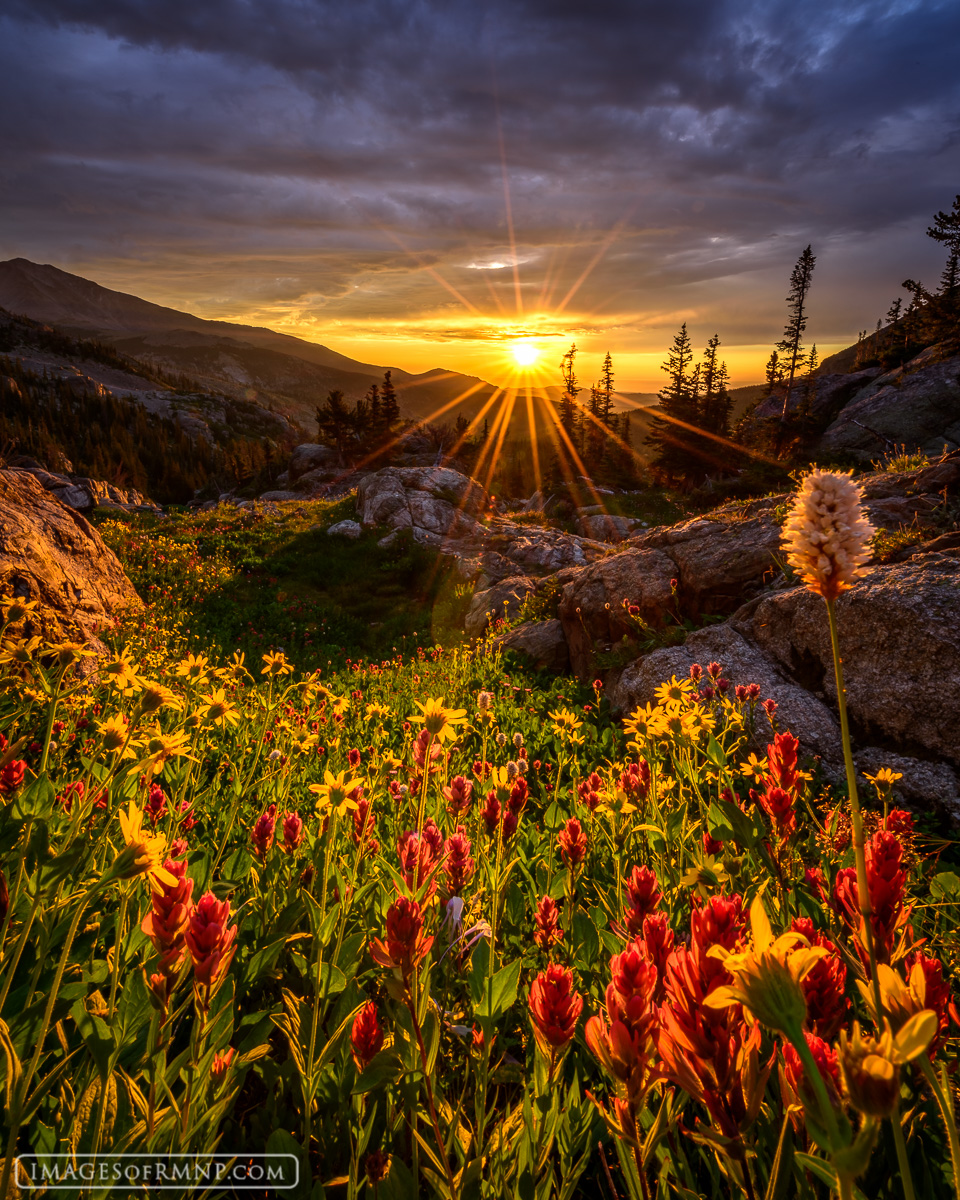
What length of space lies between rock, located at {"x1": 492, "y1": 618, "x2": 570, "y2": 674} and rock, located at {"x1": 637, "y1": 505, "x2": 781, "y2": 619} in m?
2.32

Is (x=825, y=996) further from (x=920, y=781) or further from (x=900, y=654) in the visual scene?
(x=900, y=654)

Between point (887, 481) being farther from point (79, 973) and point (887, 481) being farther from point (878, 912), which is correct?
point (79, 973)

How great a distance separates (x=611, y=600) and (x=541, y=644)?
63.1 inches

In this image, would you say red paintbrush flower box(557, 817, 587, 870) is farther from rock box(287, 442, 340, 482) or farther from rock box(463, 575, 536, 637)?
rock box(287, 442, 340, 482)

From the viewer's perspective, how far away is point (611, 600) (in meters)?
9.15

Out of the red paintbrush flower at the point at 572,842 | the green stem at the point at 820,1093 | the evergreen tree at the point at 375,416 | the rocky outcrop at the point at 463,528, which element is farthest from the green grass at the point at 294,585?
the evergreen tree at the point at 375,416

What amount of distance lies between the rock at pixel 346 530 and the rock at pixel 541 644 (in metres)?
12.1

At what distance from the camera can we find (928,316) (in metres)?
41.1

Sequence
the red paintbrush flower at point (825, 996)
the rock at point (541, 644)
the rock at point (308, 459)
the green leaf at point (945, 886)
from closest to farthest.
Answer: the red paintbrush flower at point (825, 996)
the green leaf at point (945, 886)
the rock at point (541, 644)
the rock at point (308, 459)

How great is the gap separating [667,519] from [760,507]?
2300 cm

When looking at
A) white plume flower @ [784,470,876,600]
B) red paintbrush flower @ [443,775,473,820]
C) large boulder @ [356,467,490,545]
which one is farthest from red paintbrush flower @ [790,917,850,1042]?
large boulder @ [356,467,490,545]

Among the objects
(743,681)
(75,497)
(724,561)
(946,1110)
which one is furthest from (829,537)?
(75,497)

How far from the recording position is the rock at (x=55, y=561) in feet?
23.8

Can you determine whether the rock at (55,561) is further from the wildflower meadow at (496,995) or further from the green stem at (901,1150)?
the green stem at (901,1150)
